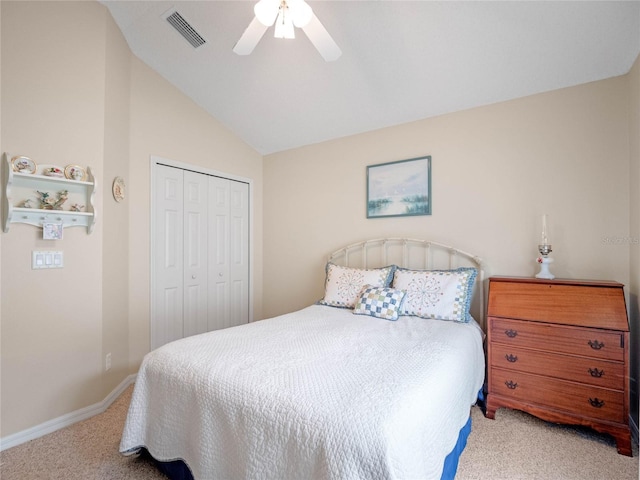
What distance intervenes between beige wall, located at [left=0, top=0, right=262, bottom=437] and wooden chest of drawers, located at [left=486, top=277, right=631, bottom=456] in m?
2.80

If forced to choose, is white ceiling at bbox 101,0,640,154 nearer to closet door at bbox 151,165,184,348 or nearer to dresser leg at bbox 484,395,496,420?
closet door at bbox 151,165,184,348

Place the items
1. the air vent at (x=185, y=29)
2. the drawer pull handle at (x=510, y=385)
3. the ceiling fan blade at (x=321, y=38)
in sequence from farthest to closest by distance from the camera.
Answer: the air vent at (x=185, y=29)
the drawer pull handle at (x=510, y=385)
the ceiling fan blade at (x=321, y=38)

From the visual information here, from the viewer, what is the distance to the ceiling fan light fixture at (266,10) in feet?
4.90

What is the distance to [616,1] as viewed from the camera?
1650mm

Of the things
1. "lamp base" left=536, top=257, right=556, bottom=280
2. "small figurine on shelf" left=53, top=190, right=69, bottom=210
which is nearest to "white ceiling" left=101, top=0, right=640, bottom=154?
"lamp base" left=536, top=257, right=556, bottom=280

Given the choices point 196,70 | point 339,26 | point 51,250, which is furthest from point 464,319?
point 196,70

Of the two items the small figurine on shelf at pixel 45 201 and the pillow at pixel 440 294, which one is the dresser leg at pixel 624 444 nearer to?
the pillow at pixel 440 294

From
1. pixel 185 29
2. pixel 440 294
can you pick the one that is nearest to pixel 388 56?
pixel 185 29

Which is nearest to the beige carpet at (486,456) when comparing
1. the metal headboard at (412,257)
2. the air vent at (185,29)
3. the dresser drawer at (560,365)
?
the dresser drawer at (560,365)

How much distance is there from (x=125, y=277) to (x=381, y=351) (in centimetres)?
224

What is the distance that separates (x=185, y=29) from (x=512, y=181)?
2850 millimetres

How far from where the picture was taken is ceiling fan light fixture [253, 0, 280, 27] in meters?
1.49

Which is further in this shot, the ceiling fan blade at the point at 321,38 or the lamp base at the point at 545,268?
the lamp base at the point at 545,268

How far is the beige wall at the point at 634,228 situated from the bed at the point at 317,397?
935mm
